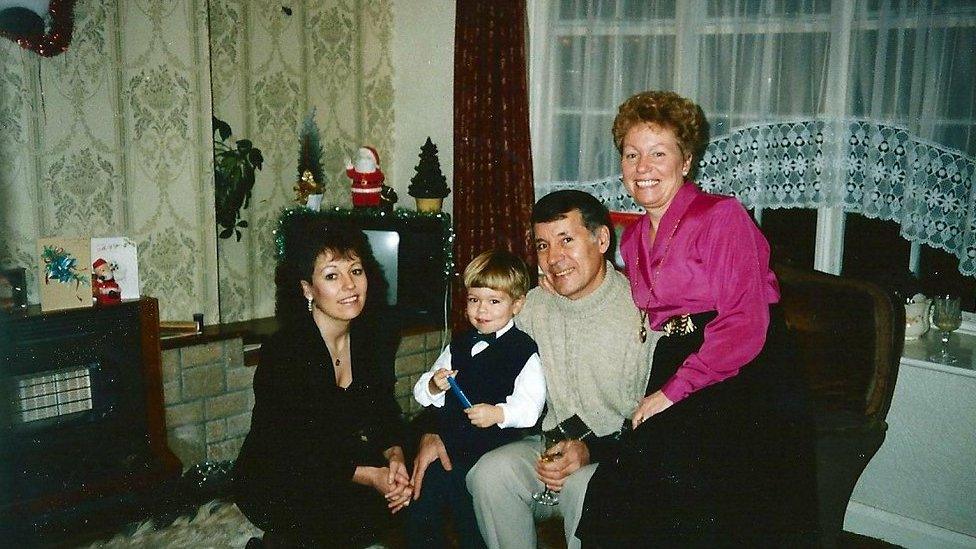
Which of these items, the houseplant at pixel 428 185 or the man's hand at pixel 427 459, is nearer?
the man's hand at pixel 427 459

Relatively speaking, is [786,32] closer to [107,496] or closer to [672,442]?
[672,442]

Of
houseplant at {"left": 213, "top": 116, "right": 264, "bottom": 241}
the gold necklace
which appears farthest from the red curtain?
the gold necklace

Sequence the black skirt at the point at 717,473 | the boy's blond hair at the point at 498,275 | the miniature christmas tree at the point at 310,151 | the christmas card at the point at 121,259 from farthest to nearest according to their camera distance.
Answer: the miniature christmas tree at the point at 310,151 → the christmas card at the point at 121,259 → the boy's blond hair at the point at 498,275 → the black skirt at the point at 717,473

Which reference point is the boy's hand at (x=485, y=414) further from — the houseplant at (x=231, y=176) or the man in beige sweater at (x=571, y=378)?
the houseplant at (x=231, y=176)

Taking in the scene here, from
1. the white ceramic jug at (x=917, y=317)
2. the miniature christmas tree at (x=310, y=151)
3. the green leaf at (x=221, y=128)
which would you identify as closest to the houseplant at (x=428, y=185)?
the miniature christmas tree at (x=310, y=151)

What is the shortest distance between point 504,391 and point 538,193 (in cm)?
172

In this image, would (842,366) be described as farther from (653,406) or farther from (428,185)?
(428,185)

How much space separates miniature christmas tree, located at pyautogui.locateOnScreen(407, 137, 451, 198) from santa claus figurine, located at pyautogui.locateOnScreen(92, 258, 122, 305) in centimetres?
149

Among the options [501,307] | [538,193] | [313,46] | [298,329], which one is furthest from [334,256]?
[313,46]

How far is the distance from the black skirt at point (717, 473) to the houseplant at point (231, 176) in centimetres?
251

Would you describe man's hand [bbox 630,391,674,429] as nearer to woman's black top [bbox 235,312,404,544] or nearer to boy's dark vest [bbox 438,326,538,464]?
boy's dark vest [bbox 438,326,538,464]

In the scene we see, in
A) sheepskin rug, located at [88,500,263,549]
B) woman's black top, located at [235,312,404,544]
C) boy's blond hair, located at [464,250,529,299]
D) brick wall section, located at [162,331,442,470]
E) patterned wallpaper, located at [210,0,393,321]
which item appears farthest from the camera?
patterned wallpaper, located at [210,0,393,321]

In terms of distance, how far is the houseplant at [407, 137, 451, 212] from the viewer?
140 inches

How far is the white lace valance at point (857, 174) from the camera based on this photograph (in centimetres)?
238
